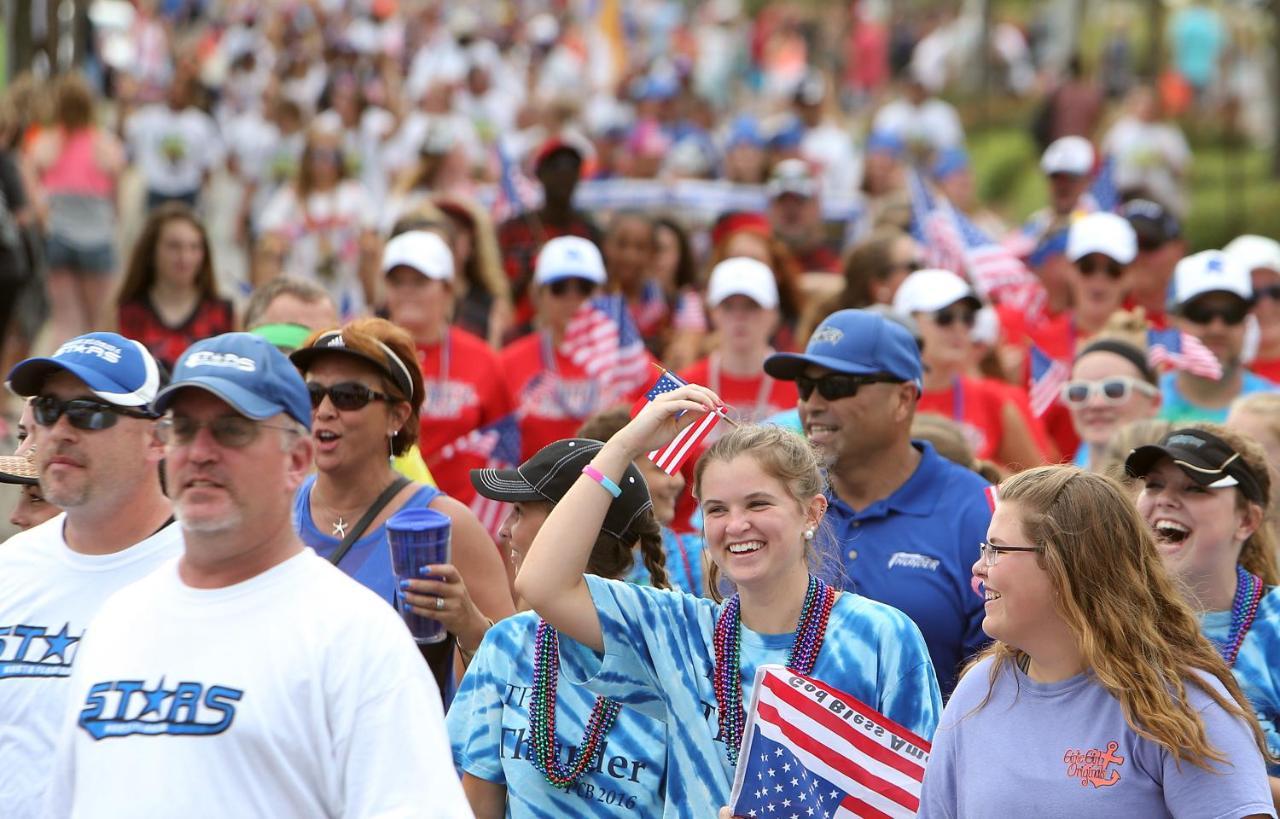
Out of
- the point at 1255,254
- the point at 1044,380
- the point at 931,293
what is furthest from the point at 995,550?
the point at 1255,254

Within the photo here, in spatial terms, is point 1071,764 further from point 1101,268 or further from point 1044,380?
point 1101,268

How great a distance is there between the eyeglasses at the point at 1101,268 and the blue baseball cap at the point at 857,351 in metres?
4.15

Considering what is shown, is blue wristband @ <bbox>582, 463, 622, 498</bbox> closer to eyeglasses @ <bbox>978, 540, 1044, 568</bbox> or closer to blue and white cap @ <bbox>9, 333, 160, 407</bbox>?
eyeglasses @ <bbox>978, 540, 1044, 568</bbox>

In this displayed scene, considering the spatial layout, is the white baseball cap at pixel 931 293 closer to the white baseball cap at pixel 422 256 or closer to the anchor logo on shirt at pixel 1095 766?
the white baseball cap at pixel 422 256

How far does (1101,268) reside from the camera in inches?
407

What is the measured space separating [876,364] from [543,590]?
1908mm

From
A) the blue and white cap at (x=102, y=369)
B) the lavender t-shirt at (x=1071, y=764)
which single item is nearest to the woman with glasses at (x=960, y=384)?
the lavender t-shirt at (x=1071, y=764)

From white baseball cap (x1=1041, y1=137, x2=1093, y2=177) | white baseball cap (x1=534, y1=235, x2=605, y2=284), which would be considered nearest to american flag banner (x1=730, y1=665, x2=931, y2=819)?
white baseball cap (x1=534, y1=235, x2=605, y2=284)

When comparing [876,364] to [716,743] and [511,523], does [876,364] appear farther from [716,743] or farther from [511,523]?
[716,743]

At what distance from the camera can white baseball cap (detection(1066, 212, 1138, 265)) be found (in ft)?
33.7

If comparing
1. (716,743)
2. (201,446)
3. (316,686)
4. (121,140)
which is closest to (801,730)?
(716,743)

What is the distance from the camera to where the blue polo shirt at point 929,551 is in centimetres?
603

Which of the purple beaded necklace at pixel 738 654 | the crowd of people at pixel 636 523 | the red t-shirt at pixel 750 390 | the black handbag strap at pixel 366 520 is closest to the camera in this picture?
the crowd of people at pixel 636 523

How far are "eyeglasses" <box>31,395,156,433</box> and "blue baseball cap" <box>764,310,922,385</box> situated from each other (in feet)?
7.88
